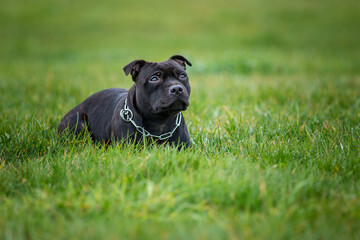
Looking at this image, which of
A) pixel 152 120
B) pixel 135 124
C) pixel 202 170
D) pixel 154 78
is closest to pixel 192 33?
pixel 154 78

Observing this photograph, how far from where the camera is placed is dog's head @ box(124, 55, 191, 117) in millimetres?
3445

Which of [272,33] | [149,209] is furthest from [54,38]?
[149,209]

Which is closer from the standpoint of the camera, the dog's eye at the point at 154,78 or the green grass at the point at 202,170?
the green grass at the point at 202,170

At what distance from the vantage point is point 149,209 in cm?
227

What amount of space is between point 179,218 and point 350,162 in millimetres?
1887

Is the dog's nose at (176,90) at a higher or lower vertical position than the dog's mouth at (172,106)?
higher

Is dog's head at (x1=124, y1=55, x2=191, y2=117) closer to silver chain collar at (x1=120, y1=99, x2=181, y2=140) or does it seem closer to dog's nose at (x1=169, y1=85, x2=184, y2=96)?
dog's nose at (x1=169, y1=85, x2=184, y2=96)

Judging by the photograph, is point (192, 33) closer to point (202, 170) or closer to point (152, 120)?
point (152, 120)

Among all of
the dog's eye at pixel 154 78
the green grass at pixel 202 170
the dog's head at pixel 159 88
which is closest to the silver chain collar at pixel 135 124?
the dog's head at pixel 159 88

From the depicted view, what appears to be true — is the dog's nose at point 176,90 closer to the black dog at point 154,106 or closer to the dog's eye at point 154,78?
the black dog at point 154,106

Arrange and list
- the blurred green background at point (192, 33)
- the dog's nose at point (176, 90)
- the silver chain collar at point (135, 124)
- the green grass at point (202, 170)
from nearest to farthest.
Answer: the green grass at point (202, 170) → the dog's nose at point (176, 90) → the silver chain collar at point (135, 124) → the blurred green background at point (192, 33)

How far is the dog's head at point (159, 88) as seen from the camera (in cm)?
345

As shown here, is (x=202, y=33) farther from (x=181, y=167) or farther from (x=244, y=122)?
(x=181, y=167)

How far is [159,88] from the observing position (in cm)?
360
